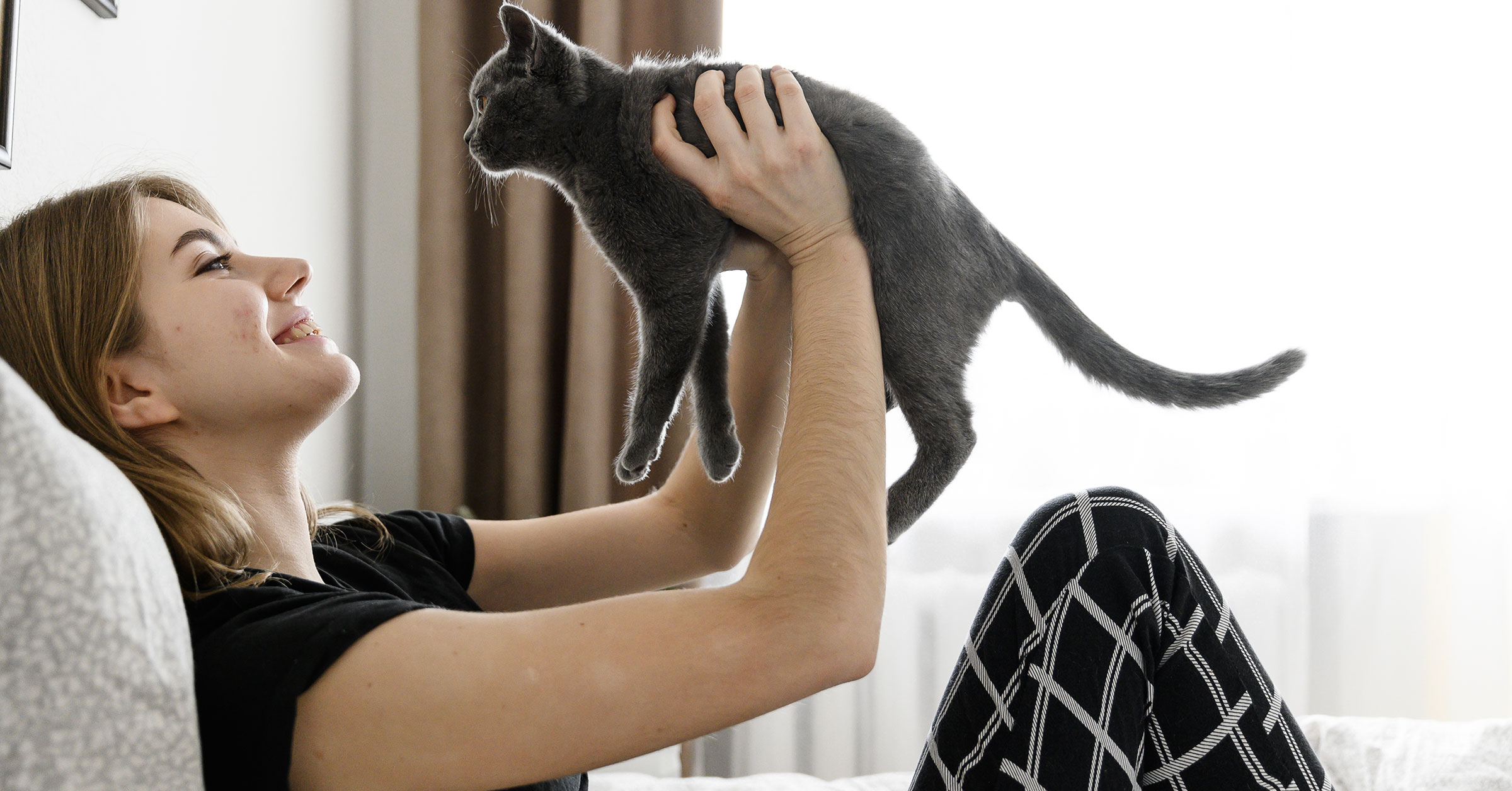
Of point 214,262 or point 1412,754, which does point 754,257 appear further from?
point 1412,754

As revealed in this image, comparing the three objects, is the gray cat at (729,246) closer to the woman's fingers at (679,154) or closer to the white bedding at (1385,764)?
the woman's fingers at (679,154)

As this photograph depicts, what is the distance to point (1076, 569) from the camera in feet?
2.99

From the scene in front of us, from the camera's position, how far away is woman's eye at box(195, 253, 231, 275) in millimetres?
848

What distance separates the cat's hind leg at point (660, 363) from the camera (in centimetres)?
96

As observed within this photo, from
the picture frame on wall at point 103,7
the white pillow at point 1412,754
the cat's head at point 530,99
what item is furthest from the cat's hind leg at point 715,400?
the white pillow at point 1412,754

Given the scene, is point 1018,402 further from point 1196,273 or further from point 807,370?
point 807,370

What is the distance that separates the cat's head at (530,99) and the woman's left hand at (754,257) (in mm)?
219

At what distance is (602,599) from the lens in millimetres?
873

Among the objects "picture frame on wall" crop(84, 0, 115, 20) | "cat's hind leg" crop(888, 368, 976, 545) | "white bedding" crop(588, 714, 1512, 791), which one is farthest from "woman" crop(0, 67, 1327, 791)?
"white bedding" crop(588, 714, 1512, 791)

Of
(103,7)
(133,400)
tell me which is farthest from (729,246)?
(103,7)

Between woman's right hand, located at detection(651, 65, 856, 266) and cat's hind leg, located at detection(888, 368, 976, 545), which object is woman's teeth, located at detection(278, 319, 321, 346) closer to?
woman's right hand, located at detection(651, 65, 856, 266)

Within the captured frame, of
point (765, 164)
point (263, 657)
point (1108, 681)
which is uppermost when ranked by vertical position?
point (765, 164)

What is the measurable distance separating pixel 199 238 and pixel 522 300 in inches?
43.3

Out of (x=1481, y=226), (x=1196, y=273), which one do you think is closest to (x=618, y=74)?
(x=1196, y=273)
